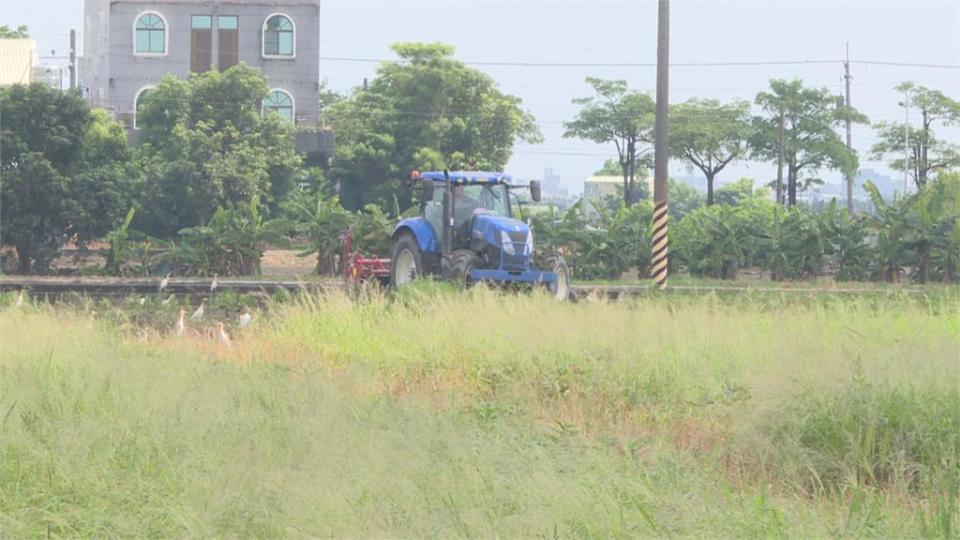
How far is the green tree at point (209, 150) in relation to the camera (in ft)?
145

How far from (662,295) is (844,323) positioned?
6207 millimetres

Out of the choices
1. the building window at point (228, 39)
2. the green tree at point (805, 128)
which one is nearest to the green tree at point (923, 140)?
the green tree at point (805, 128)

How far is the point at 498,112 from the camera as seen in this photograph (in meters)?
57.8

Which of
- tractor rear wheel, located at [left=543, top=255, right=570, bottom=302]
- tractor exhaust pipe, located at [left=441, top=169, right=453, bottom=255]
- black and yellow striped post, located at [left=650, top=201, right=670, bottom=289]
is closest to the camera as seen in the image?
tractor exhaust pipe, located at [left=441, top=169, right=453, bottom=255]

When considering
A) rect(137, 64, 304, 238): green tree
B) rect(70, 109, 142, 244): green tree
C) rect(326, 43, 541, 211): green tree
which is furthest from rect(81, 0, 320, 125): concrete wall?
rect(70, 109, 142, 244): green tree

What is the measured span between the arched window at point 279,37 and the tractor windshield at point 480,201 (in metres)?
39.7

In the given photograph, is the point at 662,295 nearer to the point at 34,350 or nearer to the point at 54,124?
the point at 34,350

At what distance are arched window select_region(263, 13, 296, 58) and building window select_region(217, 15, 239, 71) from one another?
1342mm

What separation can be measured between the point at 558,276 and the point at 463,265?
1.84 metres

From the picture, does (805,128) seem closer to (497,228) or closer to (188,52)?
(188,52)

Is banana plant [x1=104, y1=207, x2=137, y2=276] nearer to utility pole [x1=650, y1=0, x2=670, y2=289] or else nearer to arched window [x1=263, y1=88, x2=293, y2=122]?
utility pole [x1=650, y1=0, x2=670, y2=289]

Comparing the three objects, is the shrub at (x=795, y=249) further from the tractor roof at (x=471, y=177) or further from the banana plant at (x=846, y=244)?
the tractor roof at (x=471, y=177)

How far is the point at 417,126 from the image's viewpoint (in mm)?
55875

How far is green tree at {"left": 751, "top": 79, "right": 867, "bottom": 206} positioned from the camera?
65.1m
